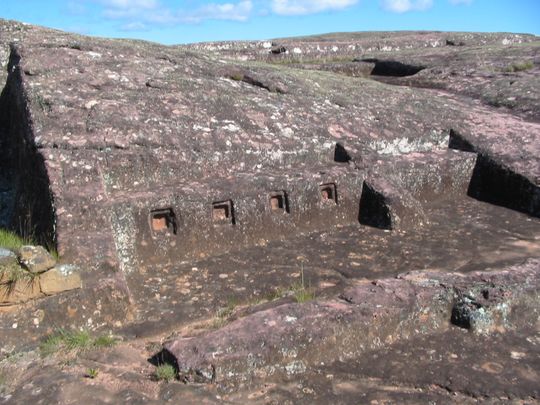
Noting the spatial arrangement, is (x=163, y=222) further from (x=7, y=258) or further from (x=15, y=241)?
(x=7, y=258)

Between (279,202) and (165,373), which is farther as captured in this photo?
(279,202)

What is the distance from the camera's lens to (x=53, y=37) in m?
6.05

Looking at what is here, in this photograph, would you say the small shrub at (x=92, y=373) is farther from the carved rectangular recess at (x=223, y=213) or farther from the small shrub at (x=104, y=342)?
the carved rectangular recess at (x=223, y=213)

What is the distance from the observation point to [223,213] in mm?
4297

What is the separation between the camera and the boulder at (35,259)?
3084 millimetres

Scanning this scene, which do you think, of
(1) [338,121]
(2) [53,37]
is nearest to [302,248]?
(1) [338,121]

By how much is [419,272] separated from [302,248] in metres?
1.08

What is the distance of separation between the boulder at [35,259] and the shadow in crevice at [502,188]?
4.30m

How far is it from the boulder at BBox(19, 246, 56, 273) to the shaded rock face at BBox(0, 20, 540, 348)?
11 cm

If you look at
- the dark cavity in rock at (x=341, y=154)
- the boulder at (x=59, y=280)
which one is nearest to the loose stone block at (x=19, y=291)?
the boulder at (x=59, y=280)

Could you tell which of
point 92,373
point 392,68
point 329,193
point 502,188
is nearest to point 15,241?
point 92,373

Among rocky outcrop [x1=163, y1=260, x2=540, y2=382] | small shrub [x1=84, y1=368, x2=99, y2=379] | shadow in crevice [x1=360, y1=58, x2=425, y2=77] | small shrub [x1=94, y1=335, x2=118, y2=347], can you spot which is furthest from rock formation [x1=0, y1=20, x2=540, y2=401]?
shadow in crevice [x1=360, y1=58, x2=425, y2=77]

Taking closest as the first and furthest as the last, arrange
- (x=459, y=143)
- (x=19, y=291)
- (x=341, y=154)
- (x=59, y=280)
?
(x=19, y=291)
(x=59, y=280)
(x=341, y=154)
(x=459, y=143)

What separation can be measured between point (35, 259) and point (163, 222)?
1.11m
